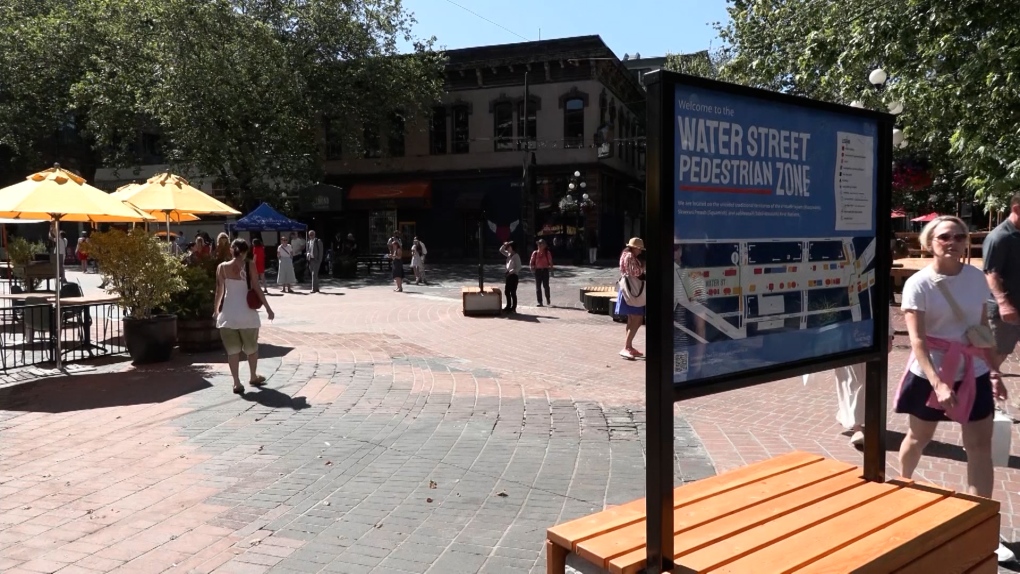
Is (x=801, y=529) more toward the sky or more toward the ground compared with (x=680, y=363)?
more toward the ground

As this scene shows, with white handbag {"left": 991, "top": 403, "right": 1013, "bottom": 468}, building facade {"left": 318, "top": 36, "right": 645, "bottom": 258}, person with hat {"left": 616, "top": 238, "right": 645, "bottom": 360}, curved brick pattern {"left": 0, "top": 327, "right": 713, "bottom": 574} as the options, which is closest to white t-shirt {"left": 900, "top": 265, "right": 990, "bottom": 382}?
white handbag {"left": 991, "top": 403, "right": 1013, "bottom": 468}

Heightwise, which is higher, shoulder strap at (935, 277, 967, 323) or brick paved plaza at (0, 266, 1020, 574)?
shoulder strap at (935, 277, 967, 323)

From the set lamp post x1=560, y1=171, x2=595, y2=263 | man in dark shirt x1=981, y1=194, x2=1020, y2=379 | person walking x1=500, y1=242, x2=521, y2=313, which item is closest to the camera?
man in dark shirt x1=981, y1=194, x2=1020, y2=379

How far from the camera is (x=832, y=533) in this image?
260cm

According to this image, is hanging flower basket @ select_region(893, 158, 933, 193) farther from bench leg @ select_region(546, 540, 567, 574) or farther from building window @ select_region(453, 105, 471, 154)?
building window @ select_region(453, 105, 471, 154)

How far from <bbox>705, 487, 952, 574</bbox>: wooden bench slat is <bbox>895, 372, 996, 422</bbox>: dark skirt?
2.25ft

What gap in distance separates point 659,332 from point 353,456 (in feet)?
11.8

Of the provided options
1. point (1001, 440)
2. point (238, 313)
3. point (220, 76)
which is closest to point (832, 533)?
point (1001, 440)

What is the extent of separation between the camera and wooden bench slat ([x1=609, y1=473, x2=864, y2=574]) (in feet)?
7.65

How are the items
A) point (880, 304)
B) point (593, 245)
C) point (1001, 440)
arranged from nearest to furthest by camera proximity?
point (880, 304), point (1001, 440), point (593, 245)

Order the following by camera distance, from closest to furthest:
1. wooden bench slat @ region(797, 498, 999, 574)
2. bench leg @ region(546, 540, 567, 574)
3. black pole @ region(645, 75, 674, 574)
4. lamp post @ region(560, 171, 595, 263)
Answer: black pole @ region(645, 75, 674, 574) → wooden bench slat @ region(797, 498, 999, 574) → bench leg @ region(546, 540, 567, 574) → lamp post @ region(560, 171, 595, 263)

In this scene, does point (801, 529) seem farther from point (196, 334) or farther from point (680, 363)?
point (196, 334)

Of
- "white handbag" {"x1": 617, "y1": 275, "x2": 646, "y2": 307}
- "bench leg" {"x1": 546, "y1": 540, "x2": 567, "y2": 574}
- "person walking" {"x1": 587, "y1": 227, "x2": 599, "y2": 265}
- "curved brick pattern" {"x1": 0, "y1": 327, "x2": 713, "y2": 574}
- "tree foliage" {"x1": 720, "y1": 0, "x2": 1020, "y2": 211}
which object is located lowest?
"curved brick pattern" {"x1": 0, "y1": 327, "x2": 713, "y2": 574}

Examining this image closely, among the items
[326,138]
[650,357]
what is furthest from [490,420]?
[326,138]
